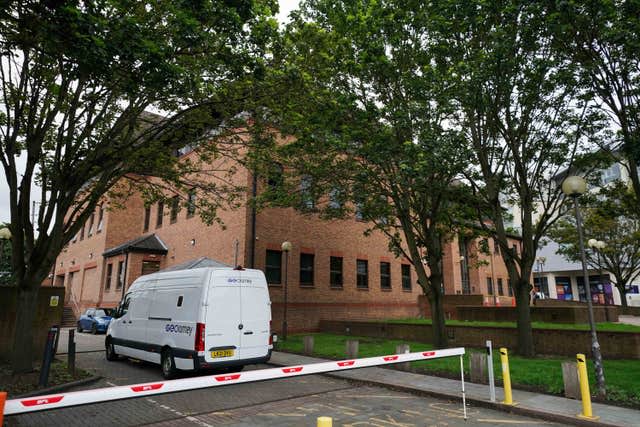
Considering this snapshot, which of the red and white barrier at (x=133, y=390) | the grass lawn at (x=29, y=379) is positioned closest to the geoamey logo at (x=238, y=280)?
the grass lawn at (x=29, y=379)

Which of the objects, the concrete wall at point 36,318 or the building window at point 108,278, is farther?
the building window at point 108,278

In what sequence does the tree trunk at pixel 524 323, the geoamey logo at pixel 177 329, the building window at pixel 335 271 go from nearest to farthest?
the geoamey logo at pixel 177 329 < the tree trunk at pixel 524 323 < the building window at pixel 335 271

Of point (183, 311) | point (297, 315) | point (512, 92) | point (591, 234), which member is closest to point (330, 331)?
point (297, 315)

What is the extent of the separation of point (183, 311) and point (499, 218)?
1002 cm

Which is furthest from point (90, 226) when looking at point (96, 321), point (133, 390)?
point (133, 390)

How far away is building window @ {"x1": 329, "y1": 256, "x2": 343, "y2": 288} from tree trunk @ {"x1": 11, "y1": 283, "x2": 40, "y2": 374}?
15851 mm

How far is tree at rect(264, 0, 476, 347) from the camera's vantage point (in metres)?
10.8

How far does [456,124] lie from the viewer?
42.4 ft

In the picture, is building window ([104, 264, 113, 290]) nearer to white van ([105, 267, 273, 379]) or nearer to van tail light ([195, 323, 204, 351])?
white van ([105, 267, 273, 379])

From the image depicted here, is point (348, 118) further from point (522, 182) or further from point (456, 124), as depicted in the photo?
point (522, 182)

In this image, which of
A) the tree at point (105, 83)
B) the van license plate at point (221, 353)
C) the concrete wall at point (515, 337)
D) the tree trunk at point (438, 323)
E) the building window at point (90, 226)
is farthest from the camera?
the building window at point (90, 226)

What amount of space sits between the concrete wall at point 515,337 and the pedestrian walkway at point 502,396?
5.63m

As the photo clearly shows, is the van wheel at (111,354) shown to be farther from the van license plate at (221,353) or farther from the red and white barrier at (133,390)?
the red and white barrier at (133,390)

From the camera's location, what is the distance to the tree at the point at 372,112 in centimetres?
1079
